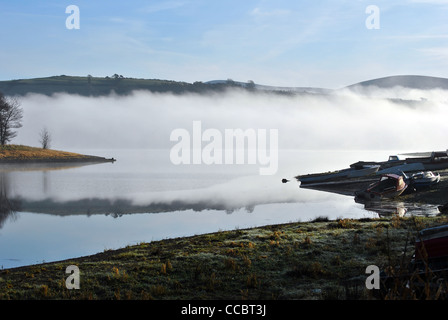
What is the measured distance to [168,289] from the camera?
50.9 ft

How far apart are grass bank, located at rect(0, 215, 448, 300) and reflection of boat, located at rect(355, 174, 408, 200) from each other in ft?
78.7

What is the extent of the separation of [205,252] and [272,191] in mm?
45242

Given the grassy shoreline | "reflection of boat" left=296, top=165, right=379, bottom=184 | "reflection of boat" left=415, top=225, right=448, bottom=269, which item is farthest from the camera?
"reflection of boat" left=296, top=165, right=379, bottom=184

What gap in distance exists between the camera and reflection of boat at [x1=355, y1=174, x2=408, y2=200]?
4766 cm

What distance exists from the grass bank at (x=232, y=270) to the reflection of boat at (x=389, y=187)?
24.0m

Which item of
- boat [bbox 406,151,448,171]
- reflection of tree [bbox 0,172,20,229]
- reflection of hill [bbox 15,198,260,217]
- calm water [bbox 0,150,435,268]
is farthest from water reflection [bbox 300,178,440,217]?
reflection of tree [bbox 0,172,20,229]

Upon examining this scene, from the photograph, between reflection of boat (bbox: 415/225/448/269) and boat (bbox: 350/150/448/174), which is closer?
reflection of boat (bbox: 415/225/448/269)

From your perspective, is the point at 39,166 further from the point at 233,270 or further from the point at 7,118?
the point at 233,270

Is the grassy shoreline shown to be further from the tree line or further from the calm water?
the tree line

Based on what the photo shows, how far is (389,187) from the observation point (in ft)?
157

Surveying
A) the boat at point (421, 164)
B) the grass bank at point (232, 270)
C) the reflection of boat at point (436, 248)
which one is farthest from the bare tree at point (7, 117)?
the reflection of boat at point (436, 248)

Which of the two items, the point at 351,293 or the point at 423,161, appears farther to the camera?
the point at 423,161
